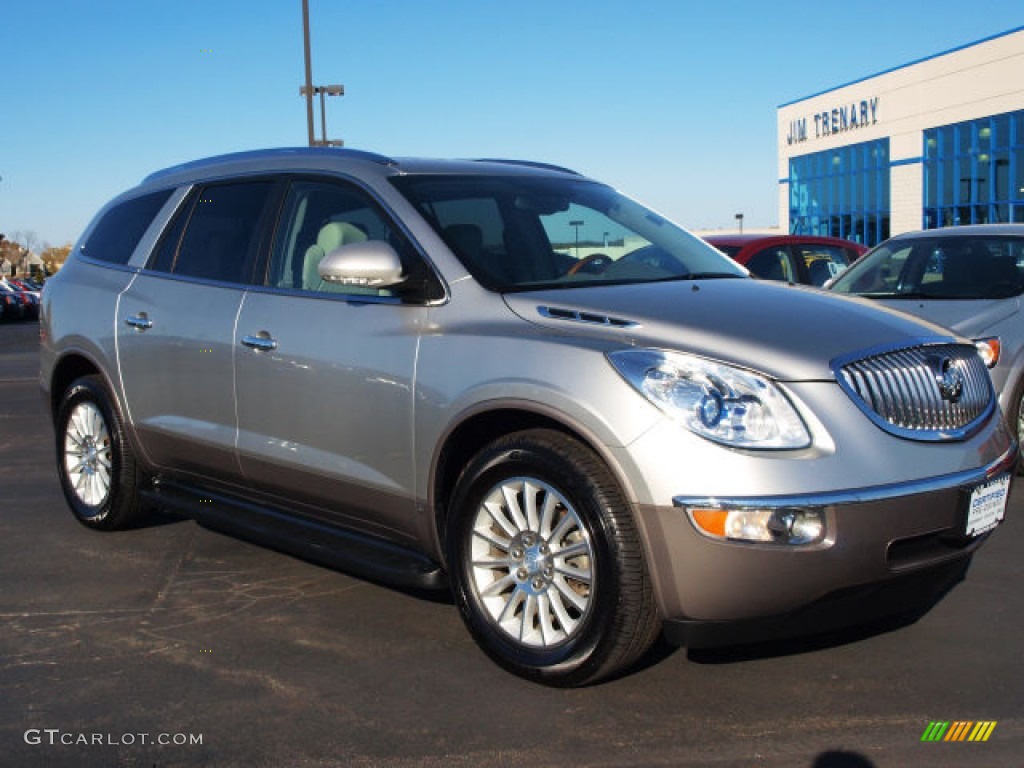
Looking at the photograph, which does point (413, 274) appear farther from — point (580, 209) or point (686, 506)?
point (686, 506)

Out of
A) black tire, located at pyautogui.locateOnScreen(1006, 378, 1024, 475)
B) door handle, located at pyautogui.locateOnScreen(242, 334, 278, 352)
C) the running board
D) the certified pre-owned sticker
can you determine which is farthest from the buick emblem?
black tire, located at pyautogui.locateOnScreen(1006, 378, 1024, 475)

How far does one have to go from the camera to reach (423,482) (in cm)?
434

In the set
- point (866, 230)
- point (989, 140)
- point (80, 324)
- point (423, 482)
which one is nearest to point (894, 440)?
point (423, 482)

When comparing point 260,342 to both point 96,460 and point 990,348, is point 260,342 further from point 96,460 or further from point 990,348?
point 990,348

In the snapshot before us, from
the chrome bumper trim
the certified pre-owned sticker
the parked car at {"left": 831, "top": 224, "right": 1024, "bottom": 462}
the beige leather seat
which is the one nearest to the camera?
the chrome bumper trim

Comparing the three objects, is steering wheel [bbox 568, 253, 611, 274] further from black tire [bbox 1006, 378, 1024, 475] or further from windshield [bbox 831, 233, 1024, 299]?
black tire [bbox 1006, 378, 1024, 475]

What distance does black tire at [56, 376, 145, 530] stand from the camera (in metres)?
6.05

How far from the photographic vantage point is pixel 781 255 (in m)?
11.4

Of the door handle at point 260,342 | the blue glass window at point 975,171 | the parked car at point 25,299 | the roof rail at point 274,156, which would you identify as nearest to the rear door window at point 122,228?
the roof rail at point 274,156

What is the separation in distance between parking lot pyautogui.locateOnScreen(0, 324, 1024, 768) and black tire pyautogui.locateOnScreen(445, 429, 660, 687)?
15 cm

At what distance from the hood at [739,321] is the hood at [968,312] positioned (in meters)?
3.08

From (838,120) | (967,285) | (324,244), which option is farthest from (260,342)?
(838,120)

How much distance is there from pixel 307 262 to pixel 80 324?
1.83 m

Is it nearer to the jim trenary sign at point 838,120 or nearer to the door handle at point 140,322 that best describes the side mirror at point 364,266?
the door handle at point 140,322
